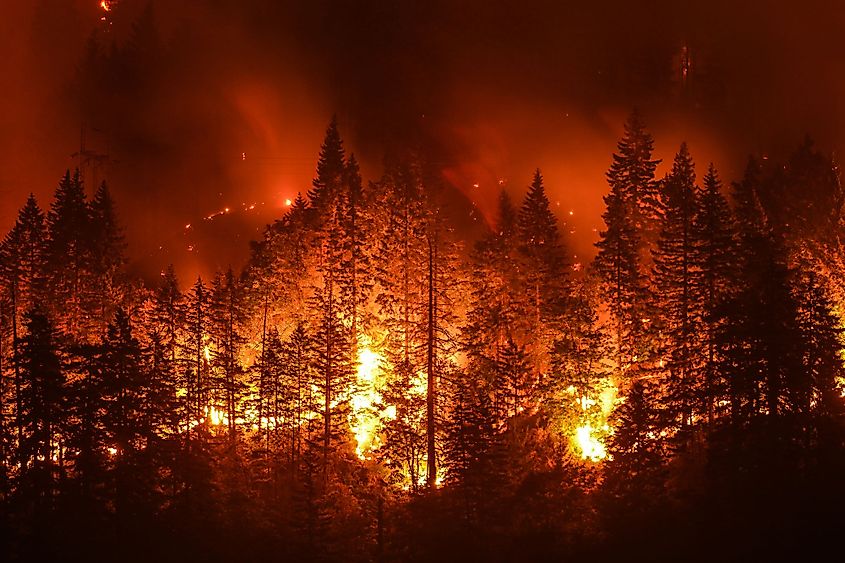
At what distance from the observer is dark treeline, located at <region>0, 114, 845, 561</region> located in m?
36.1

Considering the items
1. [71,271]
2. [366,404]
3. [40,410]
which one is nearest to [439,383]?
[366,404]

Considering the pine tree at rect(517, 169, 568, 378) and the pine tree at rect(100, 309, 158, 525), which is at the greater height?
the pine tree at rect(517, 169, 568, 378)

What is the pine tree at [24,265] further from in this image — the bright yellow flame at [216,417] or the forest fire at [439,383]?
the bright yellow flame at [216,417]

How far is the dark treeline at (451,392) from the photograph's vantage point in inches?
1420

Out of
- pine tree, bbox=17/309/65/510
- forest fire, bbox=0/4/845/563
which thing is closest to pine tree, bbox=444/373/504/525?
forest fire, bbox=0/4/845/563

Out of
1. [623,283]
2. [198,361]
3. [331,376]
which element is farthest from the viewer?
[198,361]

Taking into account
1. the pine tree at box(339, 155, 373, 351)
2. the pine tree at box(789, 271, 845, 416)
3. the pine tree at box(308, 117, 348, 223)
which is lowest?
the pine tree at box(789, 271, 845, 416)

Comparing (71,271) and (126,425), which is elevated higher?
(71,271)

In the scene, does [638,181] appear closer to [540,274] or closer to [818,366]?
[540,274]

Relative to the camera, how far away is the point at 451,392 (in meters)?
44.1

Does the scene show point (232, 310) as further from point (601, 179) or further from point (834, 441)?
point (601, 179)

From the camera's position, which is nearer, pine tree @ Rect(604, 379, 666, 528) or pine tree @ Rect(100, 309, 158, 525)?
pine tree @ Rect(604, 379, 666, 528)

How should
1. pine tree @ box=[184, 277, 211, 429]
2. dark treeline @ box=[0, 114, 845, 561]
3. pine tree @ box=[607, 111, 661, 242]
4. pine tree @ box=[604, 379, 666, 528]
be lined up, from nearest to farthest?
dark treeline @ box=[0, 114, 845, 561] → pine tree @ box=[604, 379, 666, 528] → pine tree @ box=[184, 277, 211, 429] → pine tree @ box=[607, 111, 661, 242]

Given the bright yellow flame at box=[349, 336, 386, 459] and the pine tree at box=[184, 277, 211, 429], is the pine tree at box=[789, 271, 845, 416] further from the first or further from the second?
the pine tree at box=[184, 277, 211, 429]
